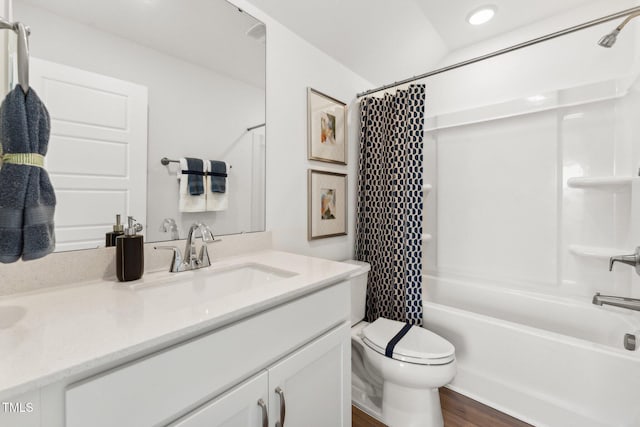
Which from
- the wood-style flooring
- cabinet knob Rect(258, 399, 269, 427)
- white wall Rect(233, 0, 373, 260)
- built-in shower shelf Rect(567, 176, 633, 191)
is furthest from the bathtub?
cabinet knob Rect(258, 399, 269, 427)

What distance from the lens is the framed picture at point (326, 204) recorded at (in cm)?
171

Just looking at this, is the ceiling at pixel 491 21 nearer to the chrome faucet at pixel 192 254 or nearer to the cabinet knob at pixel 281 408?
the chrome faucet at pixel 192 254

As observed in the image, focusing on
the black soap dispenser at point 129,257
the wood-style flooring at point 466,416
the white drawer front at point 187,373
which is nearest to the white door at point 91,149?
the black soap dispenser at point 129,257

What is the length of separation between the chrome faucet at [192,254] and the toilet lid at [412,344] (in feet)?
3.08

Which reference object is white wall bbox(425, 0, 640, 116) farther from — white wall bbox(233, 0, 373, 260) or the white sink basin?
the white sink basin

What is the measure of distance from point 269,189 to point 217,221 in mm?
330

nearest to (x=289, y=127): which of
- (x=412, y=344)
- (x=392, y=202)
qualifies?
(x=392, y=202)

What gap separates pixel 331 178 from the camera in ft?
6.07

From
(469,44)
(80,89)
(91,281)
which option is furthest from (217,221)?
(469,44)

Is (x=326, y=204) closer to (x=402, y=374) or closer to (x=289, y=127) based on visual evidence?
(x=289, y=127)

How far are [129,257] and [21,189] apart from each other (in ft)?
1.22

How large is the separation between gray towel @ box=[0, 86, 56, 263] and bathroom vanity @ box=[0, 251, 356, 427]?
0.17 m

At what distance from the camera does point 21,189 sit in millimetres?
572

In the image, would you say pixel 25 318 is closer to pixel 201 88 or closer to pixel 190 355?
pixel 190 355
